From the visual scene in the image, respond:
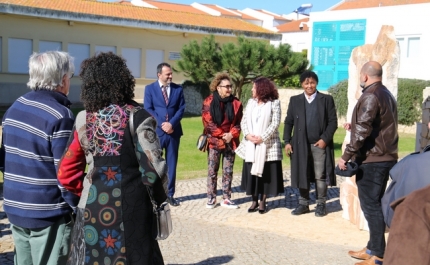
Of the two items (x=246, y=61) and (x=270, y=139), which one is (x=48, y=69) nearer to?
(x=270, y=139)

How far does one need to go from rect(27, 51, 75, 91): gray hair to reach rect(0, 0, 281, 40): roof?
25166mm

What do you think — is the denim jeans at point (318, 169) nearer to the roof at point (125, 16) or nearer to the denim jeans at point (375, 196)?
the denim jeans at point (375, 196)

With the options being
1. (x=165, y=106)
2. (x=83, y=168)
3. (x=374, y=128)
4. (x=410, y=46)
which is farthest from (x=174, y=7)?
(x=83, y=168)

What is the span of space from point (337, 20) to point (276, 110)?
24904mm

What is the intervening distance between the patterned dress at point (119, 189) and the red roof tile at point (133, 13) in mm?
25743

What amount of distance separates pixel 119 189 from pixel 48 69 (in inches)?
38.5

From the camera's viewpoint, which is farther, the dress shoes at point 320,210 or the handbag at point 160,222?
the dress shoes at point 320,210

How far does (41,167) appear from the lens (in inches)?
157

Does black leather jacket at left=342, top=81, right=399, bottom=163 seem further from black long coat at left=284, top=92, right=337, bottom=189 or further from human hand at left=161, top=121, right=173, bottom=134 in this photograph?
human hand at left=161, top=121, right=173, bottom=134

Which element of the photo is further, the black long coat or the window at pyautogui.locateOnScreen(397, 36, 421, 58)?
the window at pyautogui.locateOnScreen(397, 36, 421, 58)

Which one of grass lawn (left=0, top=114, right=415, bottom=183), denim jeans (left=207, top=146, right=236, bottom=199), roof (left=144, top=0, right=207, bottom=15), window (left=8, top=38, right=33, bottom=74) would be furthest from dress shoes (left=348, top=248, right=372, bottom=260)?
roof (left=144, top=0, right=207, bottom=15)

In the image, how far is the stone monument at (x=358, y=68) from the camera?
801 centimetres

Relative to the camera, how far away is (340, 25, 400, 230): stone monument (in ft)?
26.3

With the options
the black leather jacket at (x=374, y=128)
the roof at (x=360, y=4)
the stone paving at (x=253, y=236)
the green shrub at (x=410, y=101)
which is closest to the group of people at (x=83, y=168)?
the stone paving at (x=253, y=236)
